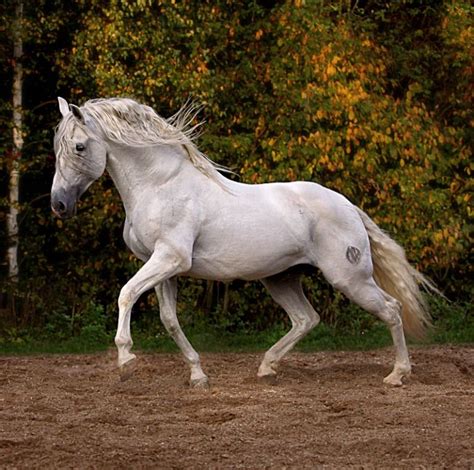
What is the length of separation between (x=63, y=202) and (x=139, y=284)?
0.76 m

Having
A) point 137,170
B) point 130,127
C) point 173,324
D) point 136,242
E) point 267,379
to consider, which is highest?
point 130,127

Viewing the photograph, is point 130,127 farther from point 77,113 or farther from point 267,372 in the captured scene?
point 267,372

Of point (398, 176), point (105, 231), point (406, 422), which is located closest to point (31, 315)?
point (105, 231)

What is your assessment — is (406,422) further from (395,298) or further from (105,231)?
(105,231)

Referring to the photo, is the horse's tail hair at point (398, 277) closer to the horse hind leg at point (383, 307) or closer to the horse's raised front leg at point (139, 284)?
the horse hind leg at point (383, 307)

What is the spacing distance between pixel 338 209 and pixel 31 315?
5.55 meters

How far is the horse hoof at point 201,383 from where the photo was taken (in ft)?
25.4

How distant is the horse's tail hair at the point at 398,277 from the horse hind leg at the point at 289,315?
61 cm

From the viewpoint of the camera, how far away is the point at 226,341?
1123cm

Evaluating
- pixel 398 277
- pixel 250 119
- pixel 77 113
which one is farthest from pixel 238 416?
pixel 250 119

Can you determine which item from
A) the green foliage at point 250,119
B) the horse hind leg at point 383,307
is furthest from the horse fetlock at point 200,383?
the green foliage at point 250,119

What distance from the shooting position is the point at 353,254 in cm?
798

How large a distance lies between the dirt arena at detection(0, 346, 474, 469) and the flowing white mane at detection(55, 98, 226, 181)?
1.61 meters

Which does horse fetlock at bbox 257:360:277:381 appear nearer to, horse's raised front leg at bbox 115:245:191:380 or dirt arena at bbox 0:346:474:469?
dirt arena at bbox 0:346:474:469
